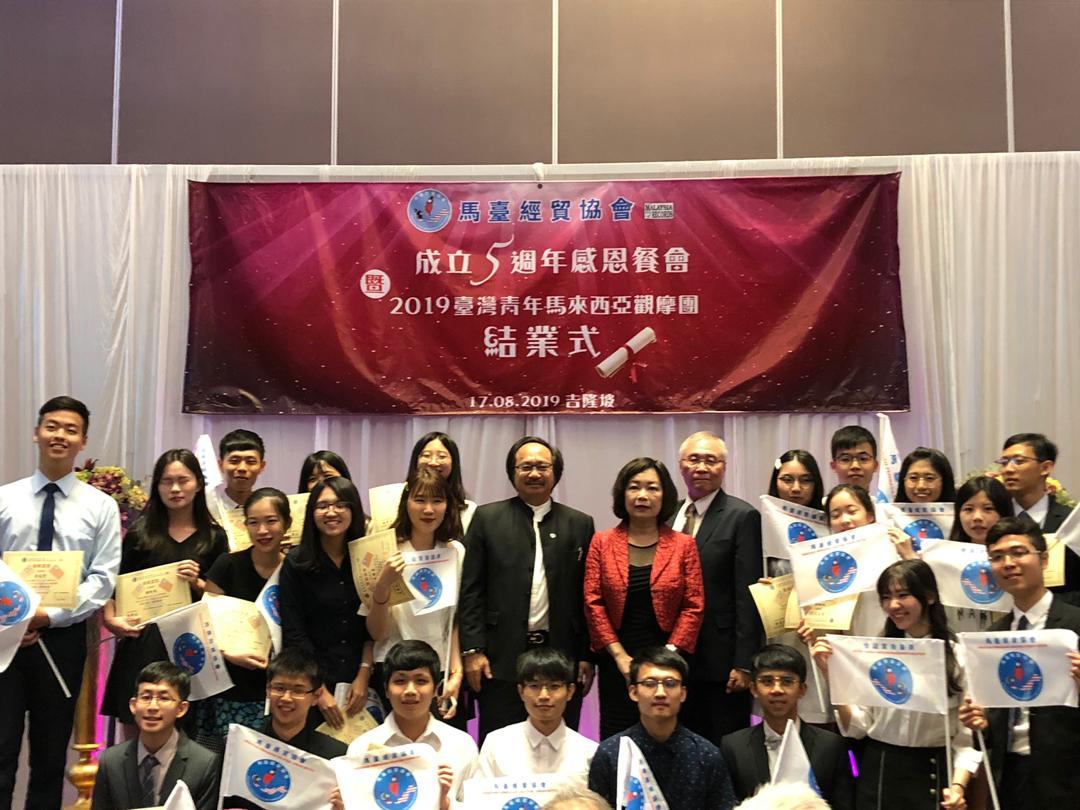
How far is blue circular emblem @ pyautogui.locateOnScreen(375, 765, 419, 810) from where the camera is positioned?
11.6 ft

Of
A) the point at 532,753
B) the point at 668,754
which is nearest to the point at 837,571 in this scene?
the point at 668,754

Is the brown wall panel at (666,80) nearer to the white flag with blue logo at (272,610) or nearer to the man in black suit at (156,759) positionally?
the white flag with blue logo at (272,610)

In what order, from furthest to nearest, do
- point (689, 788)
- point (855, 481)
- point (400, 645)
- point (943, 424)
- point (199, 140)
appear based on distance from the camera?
point (199, 140) < point (943, 424) < point (855, 481) < point (400, 645) < point (689, 788)

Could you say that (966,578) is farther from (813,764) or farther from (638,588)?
(638,588)

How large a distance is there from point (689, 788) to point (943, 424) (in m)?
3.11

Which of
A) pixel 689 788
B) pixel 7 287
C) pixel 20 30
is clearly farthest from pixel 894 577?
pixel 20 30

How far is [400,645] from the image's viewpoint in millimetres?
3932

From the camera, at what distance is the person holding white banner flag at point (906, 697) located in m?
3.59

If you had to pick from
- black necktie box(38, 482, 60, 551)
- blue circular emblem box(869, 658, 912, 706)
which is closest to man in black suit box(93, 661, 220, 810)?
black necktie box(38, 482, 60, 551)

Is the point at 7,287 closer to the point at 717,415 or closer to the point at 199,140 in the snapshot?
the point at 199,140

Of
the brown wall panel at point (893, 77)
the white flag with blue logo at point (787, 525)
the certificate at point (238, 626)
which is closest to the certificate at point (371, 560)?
the certificate at point (238, 626)

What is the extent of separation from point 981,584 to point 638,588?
1154mm

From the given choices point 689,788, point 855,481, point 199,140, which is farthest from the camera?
point 199,140

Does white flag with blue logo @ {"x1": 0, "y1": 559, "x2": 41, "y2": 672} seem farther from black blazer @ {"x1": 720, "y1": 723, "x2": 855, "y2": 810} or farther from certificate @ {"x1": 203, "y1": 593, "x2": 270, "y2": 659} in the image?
black blazer @ {"x1": 720, "y1": 723, "x2": 855, "y2": 810}
